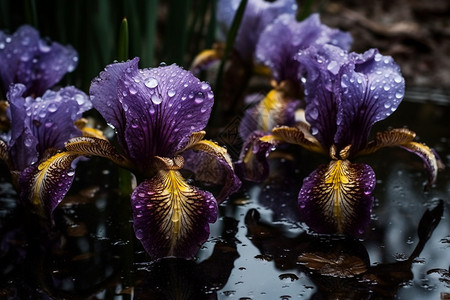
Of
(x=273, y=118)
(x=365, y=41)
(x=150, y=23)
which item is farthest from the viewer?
(x=365, y=41)

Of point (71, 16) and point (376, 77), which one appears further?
point (71, 16)

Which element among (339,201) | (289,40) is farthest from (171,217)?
(289,40)

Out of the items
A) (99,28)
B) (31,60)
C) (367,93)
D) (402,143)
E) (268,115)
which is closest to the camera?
(367,93)

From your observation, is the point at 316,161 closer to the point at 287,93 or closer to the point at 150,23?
the point at 287,93

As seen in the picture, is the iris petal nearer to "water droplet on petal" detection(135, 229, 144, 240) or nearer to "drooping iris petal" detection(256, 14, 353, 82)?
"water droplet on petal" detection(135, 229, 144, 240)

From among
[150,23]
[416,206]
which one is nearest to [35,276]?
[416,206]

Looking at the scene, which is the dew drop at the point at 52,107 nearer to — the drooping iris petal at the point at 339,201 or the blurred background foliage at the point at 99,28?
the drooping iris petal at the point at 339,201

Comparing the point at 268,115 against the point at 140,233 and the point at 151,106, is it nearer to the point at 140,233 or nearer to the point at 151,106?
the point at 151,106
